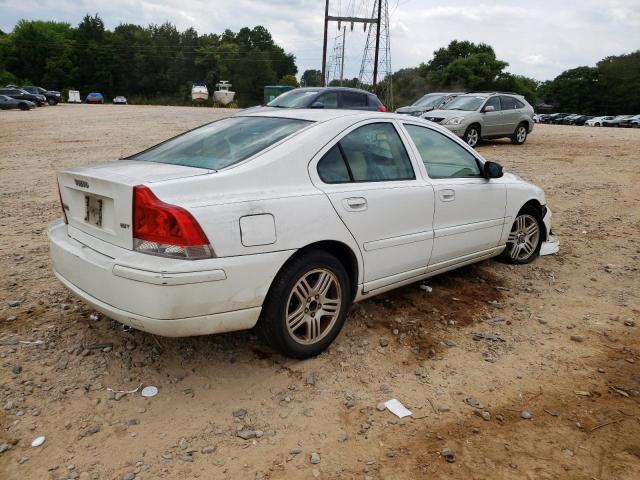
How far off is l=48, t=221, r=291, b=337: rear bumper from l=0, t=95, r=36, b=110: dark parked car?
133 feet

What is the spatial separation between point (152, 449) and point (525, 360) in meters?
2.45

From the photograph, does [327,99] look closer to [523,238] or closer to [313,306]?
[523,238]

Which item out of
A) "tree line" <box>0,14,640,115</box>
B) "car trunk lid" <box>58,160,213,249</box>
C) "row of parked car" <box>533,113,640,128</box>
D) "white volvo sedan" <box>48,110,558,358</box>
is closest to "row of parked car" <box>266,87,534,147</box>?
"white volvo sedan" <box>48,110,558,358</box>

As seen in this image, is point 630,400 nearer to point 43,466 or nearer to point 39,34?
point 43,466

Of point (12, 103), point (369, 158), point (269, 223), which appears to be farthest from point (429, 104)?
point (12, 103)

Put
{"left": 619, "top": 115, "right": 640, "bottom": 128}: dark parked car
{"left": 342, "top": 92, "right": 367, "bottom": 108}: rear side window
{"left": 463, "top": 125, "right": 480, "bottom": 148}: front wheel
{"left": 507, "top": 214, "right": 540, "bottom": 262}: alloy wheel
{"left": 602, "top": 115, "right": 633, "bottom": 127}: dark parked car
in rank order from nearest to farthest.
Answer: {"left": 507, "top": 214, "right": 540, "bottom": 262}: alloy wheel < {"left": 342, "top": 92, "right": 367, "bottom": 108}: rear side window < {"left": 463, "top": 125, "right": 480, "bottom": 148}: front wheel < {"left": 619, "top": 115, "right": 640, "bottom": 128}: dark parked car < {"left": 602, "top": 115, "right": 633, "bottom": 127}: dark parked car

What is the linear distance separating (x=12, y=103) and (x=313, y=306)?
41.3 metres

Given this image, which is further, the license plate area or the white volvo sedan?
the license plate area

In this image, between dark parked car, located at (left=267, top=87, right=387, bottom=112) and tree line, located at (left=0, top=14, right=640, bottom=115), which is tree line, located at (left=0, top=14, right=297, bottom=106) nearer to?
tree line, located at (left=0, top=14, right=640, bottom=115)

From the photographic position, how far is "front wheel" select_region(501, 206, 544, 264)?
521cm

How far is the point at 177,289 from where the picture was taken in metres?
2.65

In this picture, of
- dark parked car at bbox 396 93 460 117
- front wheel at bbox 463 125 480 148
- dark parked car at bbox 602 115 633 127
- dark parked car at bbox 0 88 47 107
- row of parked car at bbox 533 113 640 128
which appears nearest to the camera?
front wheel at bbox 463 125 480 148

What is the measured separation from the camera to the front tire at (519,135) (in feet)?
53.4

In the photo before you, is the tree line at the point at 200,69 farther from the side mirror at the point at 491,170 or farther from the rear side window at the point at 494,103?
the side mirror at the point at 491,170
